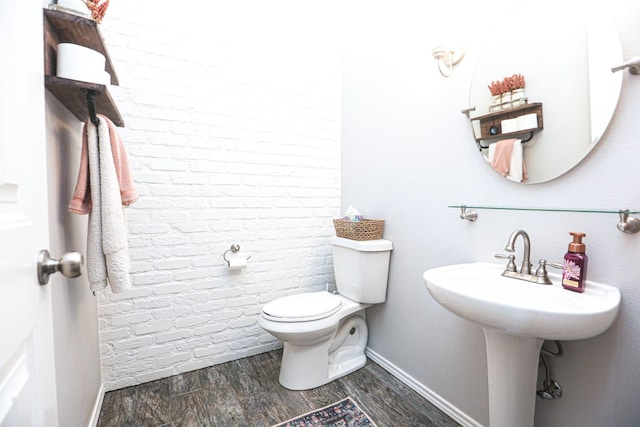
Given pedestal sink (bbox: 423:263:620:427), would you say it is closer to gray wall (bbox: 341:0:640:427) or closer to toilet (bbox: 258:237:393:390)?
gray wall (bbox: 341:0:640:427)

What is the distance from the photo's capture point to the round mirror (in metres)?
0.98

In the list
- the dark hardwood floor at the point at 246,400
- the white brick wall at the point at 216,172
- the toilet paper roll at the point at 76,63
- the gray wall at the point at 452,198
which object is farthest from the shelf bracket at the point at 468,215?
the toilet paper roll at the point at 76,63

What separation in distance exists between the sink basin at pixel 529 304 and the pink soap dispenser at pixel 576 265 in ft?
0.09

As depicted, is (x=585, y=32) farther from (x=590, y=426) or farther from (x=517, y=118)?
(x=590, y=426)

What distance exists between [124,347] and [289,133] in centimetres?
159

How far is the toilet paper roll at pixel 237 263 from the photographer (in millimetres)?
1835

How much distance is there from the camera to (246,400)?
5.11ft

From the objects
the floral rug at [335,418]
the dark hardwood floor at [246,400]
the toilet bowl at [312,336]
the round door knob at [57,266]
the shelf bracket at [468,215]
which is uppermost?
the shelf bracket at [468,215]

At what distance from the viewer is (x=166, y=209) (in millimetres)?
1688

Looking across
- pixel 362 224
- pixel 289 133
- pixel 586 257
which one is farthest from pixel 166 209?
pixel 586 257

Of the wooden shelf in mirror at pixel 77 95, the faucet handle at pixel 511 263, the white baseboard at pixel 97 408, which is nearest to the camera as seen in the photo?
the wooden shelf in mirror at pixel 77 95

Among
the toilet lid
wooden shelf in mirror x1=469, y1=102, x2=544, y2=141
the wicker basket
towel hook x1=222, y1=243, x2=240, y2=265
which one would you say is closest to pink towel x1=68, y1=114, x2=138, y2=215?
towel hook x1=222, y1=243, x2=240, y2=265

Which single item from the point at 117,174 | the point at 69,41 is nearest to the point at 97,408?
the point at 117,174

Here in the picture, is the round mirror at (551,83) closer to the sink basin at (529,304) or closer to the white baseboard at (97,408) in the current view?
the sink basin at (529,304)
